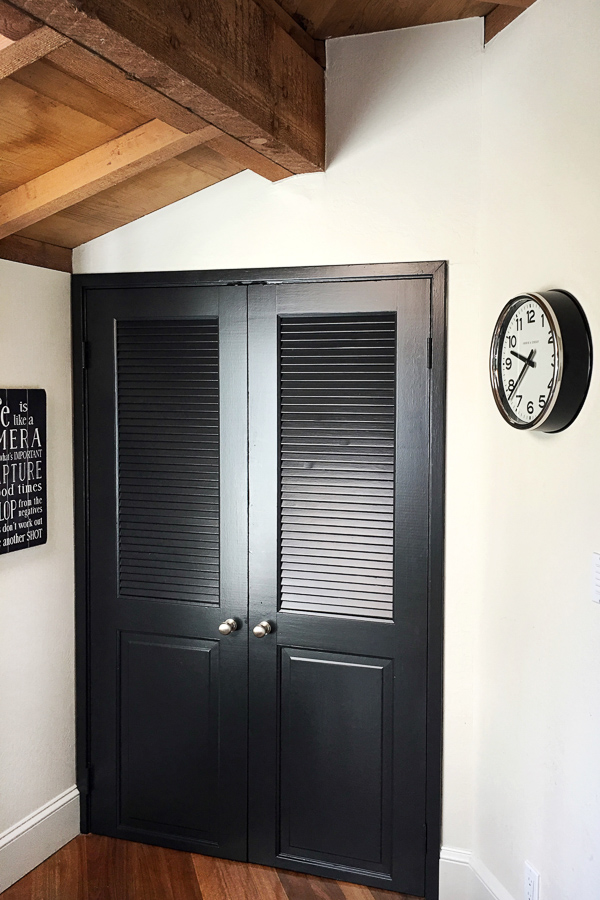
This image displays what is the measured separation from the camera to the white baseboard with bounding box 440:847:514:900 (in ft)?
7.76

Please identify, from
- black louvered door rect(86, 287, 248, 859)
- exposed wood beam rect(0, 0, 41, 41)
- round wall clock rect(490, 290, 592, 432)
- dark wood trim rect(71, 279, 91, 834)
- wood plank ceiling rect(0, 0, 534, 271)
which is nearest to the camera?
exposed wood beam rect(0, 0, 41, 41)

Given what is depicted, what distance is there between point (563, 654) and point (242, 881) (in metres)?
1.44

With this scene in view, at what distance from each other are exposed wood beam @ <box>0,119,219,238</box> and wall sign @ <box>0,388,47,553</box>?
1.80 ft

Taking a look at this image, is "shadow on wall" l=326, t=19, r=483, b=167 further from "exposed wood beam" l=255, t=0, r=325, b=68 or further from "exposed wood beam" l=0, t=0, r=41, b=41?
"exposed wood beam" l=0, t=0, r=41, b=41

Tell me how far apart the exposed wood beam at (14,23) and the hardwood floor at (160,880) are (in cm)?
246

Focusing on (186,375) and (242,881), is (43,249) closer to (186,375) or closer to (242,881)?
(186,375)

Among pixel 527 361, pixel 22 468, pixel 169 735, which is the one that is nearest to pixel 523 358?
pixel 527 361

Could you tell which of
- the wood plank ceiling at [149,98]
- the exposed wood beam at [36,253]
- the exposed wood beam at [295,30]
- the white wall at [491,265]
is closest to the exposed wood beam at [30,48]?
the wood plank ceiling at [149,98]

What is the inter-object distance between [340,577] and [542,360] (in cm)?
102

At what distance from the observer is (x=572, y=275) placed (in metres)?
1.86

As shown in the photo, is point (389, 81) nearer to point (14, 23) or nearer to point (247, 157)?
point (247, 157)

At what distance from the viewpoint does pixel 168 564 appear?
8.87ft

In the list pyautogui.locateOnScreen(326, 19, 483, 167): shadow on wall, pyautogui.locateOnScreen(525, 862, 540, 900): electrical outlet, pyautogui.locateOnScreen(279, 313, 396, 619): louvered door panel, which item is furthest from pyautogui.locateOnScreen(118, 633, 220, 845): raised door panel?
pyautogui.locateOnScreen(326, 19, 483, 167): shadow on wall

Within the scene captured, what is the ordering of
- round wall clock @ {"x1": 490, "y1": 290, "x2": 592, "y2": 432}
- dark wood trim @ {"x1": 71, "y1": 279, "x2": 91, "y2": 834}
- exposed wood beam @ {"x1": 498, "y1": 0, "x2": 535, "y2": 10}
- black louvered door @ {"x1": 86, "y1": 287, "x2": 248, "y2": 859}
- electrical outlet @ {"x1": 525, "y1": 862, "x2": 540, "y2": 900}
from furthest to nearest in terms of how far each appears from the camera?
dark wood trim @ {"x1": 71, "y1": 279, "x2": 91, "y2": 834} → black louvered door @ {"x1": 86, "y1": 287, "x2": 248, "y2": 859} → electrical outlet @ {"x1": 525, "y1": 862, "x2": 540, "y2": 900} → exposed wood beam @ {"x1": 498, "y1": 0, "x2": 535, "y2": 10} → round wall clock @ {"x1": 490, "y1": 290, "x2": 592, "y2": 432}
